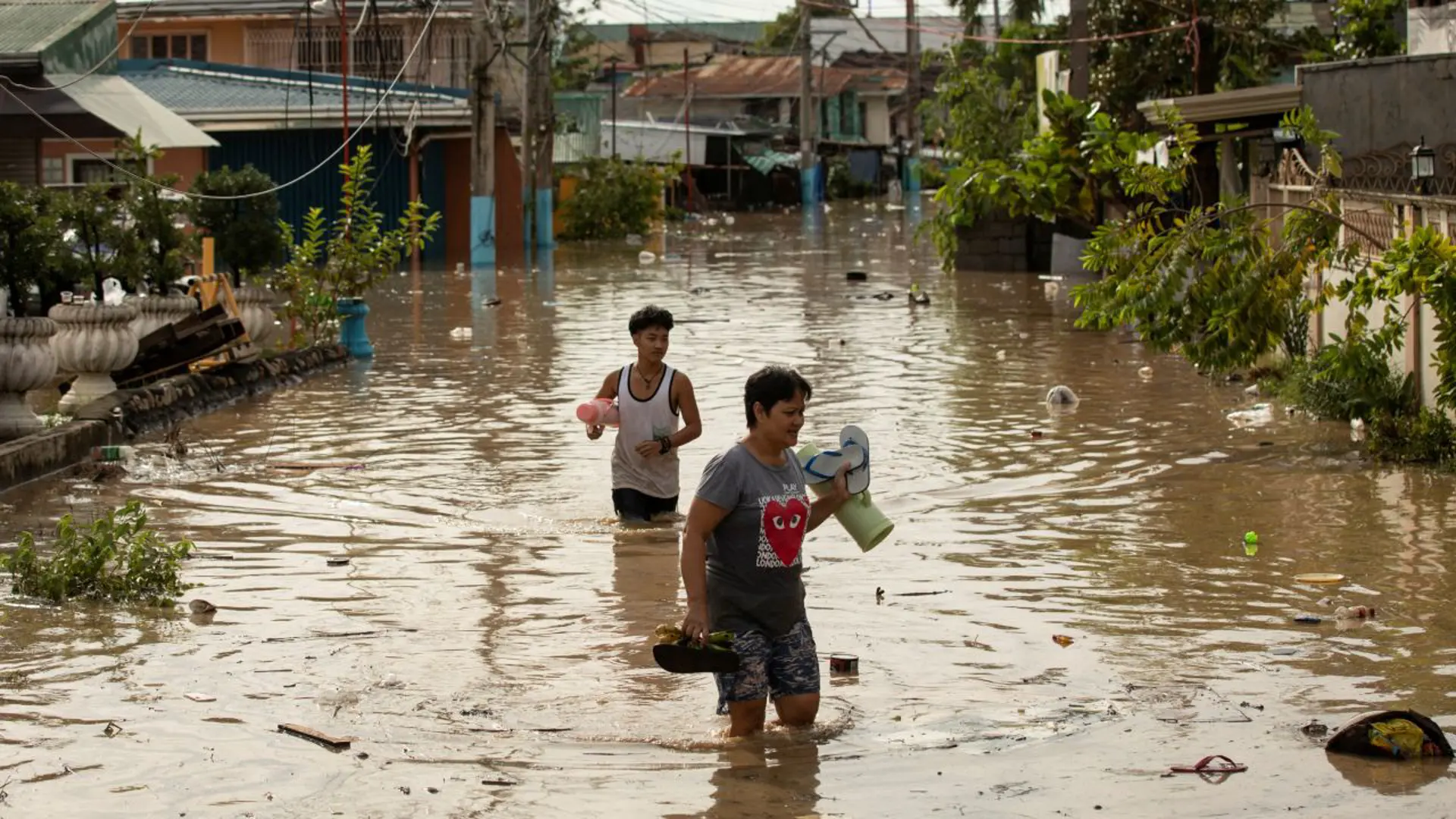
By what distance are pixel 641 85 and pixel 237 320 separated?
6106 centimetres

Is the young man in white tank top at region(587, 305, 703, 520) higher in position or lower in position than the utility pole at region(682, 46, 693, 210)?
lower

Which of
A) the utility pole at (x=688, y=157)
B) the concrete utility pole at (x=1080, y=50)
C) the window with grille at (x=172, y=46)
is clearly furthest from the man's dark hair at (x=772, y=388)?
the utility pole at (x=688, y=157)

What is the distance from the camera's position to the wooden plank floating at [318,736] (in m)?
6.57

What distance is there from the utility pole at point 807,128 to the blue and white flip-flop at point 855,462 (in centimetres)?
6153

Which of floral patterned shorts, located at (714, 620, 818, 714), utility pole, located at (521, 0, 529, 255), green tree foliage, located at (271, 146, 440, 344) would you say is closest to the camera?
floral patterned shorts, located at (714, 620, 818, 714)

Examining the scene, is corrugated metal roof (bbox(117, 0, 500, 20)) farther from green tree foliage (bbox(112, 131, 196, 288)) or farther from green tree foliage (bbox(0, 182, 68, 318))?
green tree foliage (bbox(0, 182, 68, 318))

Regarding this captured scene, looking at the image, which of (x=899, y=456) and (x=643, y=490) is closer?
(x=643, y=490)

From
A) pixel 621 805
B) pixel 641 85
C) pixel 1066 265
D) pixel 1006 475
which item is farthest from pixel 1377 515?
pixel 641 85

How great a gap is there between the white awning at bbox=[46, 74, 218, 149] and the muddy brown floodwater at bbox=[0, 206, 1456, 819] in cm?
762

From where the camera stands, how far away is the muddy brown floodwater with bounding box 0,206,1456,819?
619cm

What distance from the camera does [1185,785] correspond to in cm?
609

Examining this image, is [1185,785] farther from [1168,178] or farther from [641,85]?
[641,85]

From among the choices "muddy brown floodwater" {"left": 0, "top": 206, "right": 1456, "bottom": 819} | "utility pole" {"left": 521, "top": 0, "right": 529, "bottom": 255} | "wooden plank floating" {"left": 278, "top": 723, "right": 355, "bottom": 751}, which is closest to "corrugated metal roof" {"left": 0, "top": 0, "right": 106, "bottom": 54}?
"muddy brown floodwater" {"left": 0, "top": 206, "right": 1456, "bottom": 819}

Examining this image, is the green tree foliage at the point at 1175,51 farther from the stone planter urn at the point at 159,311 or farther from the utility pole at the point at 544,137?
the stone planter urn at the point at 159,311
